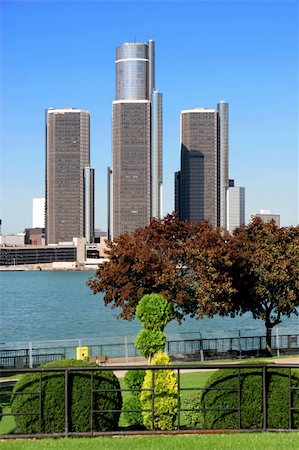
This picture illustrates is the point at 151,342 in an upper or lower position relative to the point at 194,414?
upper

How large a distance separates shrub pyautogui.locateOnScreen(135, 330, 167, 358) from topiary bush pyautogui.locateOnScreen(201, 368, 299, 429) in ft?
6.57

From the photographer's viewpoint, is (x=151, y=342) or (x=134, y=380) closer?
(x=151, y=342)

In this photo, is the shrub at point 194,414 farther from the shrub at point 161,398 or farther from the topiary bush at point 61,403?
the topiary bush at point 61,403

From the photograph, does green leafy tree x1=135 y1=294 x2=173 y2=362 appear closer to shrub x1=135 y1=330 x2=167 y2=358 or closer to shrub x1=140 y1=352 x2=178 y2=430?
shrub x1=135 y1=330 x2=167 y2=358

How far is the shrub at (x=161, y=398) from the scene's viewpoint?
1173 centimetres

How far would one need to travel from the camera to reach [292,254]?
127 feet

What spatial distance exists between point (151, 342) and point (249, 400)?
2520 mm

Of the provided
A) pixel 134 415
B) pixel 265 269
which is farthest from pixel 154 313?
pixel 265 269

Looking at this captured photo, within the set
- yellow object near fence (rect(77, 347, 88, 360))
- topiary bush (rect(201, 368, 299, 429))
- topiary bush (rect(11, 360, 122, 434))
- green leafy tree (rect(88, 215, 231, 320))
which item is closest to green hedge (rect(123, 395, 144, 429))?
topiary bush (rect(11, 360, 122, 434))

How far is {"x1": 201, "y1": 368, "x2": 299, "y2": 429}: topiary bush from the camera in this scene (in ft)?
36.3

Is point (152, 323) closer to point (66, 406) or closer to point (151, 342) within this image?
point (151, 342)

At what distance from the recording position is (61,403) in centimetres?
1094

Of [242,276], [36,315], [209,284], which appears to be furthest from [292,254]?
[36,315]

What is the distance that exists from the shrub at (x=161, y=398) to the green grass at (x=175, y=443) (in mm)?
1053
